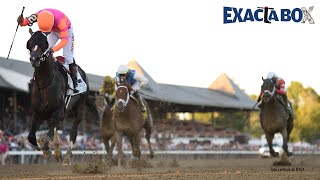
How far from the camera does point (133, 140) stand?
14500mm

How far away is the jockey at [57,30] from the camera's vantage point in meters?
10.9

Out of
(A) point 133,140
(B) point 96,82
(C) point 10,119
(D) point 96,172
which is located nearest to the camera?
(D) point 96,172

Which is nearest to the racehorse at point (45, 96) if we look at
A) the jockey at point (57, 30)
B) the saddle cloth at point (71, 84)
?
the jockey at point (57, 30)

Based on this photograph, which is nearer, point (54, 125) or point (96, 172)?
point (54, 125)

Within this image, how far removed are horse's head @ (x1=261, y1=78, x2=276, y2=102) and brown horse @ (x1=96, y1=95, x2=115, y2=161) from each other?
3893 millimetres

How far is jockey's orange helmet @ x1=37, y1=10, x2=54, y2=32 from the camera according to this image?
10.8m

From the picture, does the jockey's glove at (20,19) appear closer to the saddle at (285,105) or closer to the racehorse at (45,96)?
the racehorse at (45,96)

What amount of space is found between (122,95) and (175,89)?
87.2 feet

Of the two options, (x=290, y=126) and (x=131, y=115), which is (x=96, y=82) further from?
(x=131, y=115)

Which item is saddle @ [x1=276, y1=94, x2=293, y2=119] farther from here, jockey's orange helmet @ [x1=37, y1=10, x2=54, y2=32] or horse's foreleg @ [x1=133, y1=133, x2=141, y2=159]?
jockey's orange helmet @ [x1=37, y1=10, x2=54, y2=32]

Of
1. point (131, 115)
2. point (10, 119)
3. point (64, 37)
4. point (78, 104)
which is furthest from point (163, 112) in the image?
point (10, 119)

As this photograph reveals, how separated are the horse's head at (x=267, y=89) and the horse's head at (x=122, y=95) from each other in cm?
319

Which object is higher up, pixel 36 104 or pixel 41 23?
pixel 41 23

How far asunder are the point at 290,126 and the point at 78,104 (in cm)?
726
